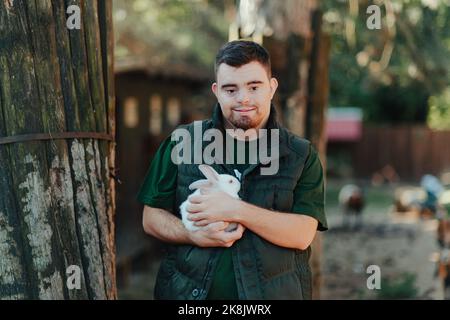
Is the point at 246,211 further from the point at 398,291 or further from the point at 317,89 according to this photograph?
the point at 398,291

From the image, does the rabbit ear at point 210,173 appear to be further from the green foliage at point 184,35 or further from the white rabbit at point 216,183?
the green foliage at point 184,35

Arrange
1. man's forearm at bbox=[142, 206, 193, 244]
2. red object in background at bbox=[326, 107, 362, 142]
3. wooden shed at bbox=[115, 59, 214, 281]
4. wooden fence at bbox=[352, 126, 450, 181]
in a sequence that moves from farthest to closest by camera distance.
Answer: red object in background at bbox=[326, 107, 362, 142] → wooden fence at bbox=[352, 126, 450, 181] → wooden shed at bbox=[115, 59, 214, 281] → man's forearm at bbox=[142, 206, 193, 244]

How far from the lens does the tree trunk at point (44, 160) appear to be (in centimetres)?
341

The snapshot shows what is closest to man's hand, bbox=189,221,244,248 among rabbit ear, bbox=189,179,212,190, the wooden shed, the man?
the man

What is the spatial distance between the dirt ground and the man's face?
4317 millimetres

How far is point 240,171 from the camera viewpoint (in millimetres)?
3318

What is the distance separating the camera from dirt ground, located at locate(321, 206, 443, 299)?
30.0 ft

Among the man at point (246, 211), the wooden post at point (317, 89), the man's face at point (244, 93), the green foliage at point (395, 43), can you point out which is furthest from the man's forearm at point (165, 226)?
the green foliage at point (395, 43)

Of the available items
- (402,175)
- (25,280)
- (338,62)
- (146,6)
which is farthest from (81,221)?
(402,175)

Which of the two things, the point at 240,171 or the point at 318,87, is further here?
the point at 318,87

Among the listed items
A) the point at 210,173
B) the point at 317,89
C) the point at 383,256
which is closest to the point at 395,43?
the point at 317,89

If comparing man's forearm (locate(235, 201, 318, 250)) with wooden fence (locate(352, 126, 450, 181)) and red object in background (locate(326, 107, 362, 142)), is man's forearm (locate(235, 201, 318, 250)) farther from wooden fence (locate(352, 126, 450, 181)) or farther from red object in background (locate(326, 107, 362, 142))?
wooden fence (locate(352, 126, 450, 181))

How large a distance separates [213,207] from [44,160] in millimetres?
803

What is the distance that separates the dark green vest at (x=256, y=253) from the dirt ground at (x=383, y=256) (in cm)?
413
